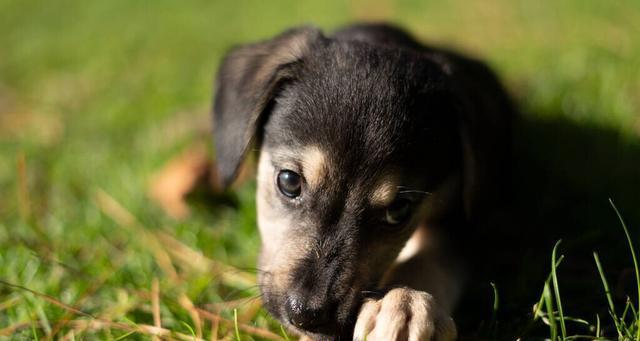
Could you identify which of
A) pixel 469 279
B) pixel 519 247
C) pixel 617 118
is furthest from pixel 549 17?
pixel 469 279

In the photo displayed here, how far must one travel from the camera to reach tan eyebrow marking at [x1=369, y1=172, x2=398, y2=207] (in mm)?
2426

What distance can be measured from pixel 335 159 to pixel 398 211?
0.36 metres

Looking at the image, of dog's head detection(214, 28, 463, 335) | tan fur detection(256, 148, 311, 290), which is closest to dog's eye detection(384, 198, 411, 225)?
dog's head detection(214, 28, 463, 335)

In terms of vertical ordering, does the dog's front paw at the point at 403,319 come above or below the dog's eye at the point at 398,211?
below

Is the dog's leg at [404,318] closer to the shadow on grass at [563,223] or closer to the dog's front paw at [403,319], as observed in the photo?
the dog's front paw at [403,319]

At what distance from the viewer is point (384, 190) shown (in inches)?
95.8

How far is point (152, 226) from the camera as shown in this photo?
354 centimetres

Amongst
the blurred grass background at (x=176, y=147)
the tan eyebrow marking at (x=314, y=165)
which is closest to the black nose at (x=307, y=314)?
the blurred grass background at (x=176, y=147)

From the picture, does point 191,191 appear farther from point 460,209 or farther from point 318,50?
point 460,209

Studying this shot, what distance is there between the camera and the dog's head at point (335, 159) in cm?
232

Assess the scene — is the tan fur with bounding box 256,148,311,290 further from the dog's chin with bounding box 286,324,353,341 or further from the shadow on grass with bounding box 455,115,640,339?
the shadow on grass with bounding box 455,115,640,339

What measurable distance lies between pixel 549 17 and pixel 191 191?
398 cm

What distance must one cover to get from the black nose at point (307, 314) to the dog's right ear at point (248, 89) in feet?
2.66

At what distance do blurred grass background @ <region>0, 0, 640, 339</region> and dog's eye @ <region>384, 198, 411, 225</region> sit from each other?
0.60 metres
